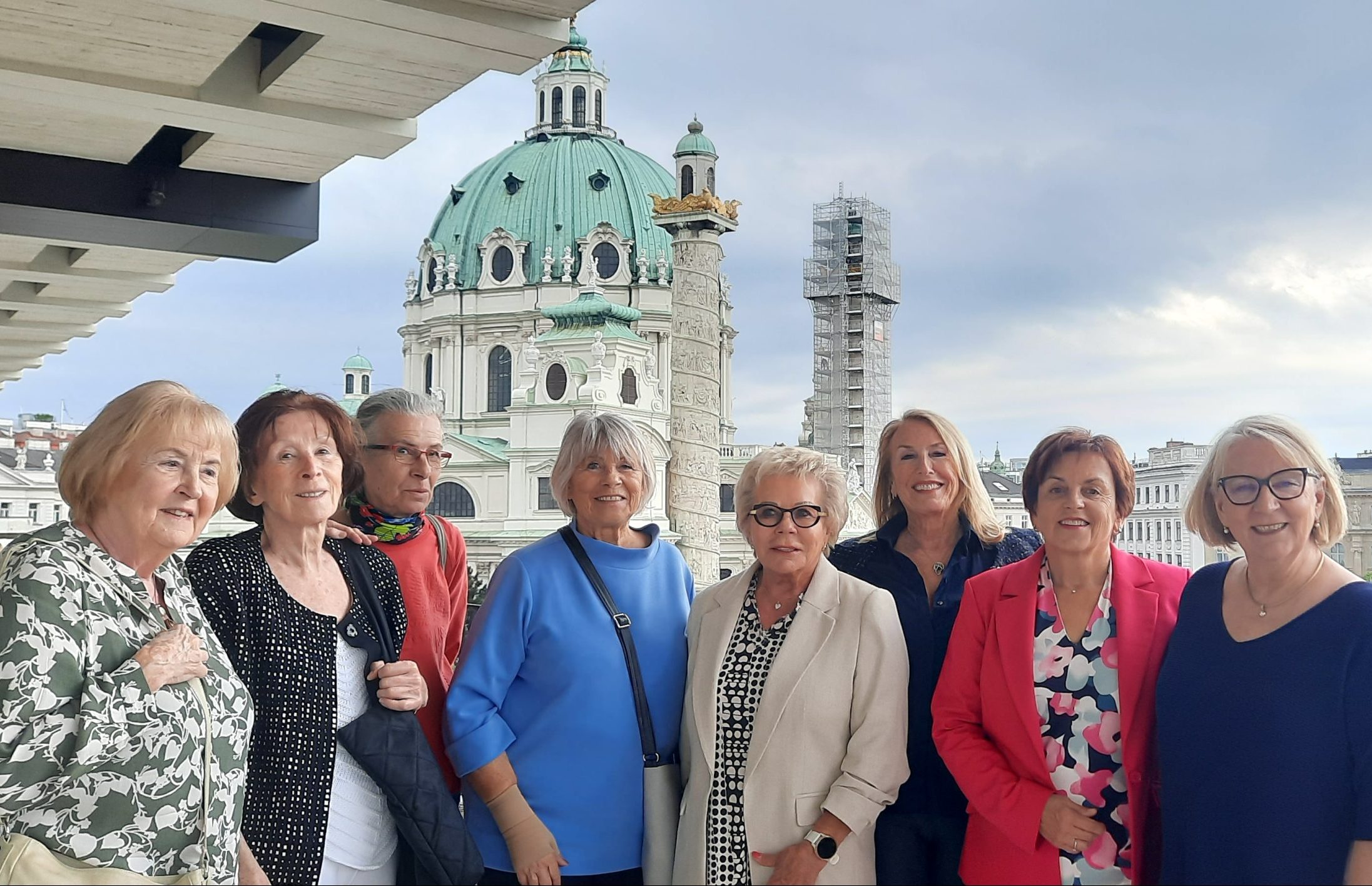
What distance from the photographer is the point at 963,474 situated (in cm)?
259

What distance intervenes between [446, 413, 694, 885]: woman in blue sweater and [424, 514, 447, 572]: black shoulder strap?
1.03ft

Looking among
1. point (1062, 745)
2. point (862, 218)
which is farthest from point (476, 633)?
point (862, 218)

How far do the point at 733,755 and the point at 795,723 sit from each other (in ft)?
0.44

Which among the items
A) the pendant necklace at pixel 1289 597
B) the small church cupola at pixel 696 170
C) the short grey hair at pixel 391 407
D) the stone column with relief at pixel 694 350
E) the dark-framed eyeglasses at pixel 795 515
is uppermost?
the small church cupola at pixel 696 170

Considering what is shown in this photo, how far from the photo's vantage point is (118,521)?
73.2 inches

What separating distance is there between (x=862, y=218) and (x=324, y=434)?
110 feet

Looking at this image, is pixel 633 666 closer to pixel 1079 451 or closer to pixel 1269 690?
pixel 1079 451

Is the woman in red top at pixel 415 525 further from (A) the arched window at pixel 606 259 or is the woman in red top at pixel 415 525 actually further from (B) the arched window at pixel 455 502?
(A) the arched window at pixel 606 259

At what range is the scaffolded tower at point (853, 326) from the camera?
110ft

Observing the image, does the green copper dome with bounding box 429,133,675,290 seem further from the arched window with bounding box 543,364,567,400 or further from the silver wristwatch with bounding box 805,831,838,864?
the silver wristwatch with bounding box 805,831,838,864

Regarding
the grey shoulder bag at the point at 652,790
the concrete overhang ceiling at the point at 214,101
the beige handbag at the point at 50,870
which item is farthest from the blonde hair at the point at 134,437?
the concrete overhang ceiling at the point at 214,101

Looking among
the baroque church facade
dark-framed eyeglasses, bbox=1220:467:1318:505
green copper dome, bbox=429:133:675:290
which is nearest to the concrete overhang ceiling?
dark-framed eyeglasses, bbox=1220:467:1318:505

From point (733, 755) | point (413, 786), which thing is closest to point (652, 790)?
point (733, 755)

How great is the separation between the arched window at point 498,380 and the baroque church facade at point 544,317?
0.04 metres
